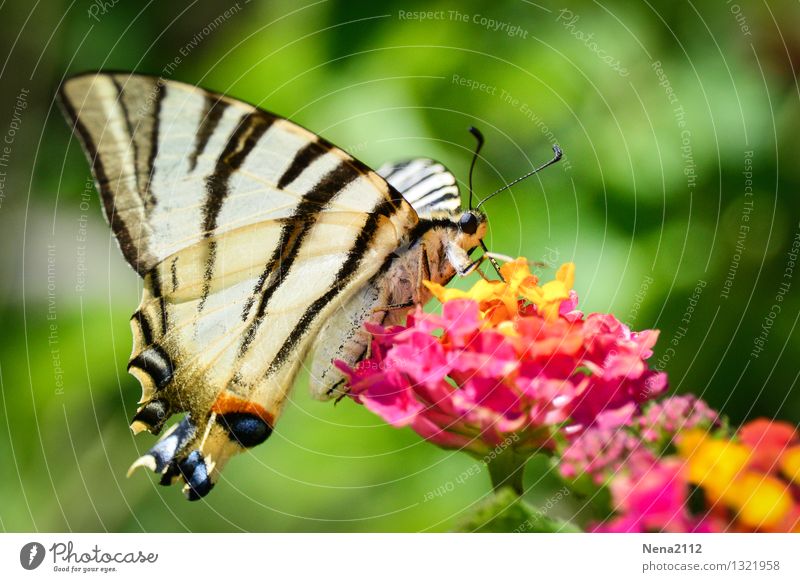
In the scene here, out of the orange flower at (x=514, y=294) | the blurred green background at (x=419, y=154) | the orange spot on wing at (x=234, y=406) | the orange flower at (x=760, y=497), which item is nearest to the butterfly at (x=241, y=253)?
the orange spot on wing at (x=234, y=406)

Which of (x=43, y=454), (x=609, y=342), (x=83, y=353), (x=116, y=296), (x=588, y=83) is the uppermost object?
(x=588, y=83)

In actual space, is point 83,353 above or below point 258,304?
below

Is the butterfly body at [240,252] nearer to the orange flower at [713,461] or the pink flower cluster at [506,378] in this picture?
the pink flower cluster at [506,378]

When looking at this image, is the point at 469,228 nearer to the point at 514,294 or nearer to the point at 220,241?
the point at 514,294

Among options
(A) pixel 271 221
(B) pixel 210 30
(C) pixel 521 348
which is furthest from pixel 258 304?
(B) pixel 210 30

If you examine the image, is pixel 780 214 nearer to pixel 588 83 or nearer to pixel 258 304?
pixel 588 83

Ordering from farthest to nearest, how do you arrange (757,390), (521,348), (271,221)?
(757,390) < (271,221) < (521,348)
